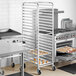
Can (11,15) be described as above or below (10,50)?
above

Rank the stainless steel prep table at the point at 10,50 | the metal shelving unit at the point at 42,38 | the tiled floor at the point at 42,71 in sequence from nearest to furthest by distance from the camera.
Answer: the stainless steel prep table at the point at 10,50, the tiled floor at the point at 42,71, the metal shelving unit at the point at 42,38

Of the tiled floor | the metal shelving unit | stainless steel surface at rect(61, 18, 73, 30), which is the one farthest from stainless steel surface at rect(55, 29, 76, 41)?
the tiled floor

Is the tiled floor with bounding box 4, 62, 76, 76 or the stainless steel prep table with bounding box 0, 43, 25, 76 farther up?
the stainless steel prep table with bounding box 0, 43, 25, 76

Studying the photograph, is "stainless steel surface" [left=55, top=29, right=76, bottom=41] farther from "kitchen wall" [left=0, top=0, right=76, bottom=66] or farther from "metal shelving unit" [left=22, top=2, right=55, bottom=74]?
"kitchen wall" [left=0, top=0, right=76, bottom=66]

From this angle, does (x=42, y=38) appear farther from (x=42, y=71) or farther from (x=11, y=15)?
(x=11, y=15)

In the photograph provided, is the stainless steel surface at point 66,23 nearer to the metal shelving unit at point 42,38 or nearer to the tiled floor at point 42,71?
the metal shelving unit at point 42,38

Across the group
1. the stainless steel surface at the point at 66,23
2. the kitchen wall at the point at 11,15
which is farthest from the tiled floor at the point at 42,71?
the stainless steel surface at the point at 66,23

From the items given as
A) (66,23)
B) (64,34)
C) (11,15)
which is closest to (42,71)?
(64,34)

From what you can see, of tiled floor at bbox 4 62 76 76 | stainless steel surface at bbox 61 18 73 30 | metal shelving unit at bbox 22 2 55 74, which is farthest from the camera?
stainless steel surface at bbox 61 18 73 30

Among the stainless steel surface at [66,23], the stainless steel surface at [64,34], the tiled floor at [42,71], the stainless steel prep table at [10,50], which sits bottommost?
the tiled floor at [42,71]

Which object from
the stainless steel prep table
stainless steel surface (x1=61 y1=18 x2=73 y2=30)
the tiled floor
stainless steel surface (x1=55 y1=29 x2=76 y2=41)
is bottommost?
the tiled floor

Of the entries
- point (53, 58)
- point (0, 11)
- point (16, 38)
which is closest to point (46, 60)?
point (53, 58)

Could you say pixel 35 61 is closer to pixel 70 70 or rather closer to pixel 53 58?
pixel 53 58

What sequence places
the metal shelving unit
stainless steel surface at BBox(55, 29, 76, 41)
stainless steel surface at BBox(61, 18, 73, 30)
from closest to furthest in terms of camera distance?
the metal shelving unit → stainless steel surface at BBox(55, 29, 76, 41) → stainless steel surface at BBox(61, 18, 73, 30)
